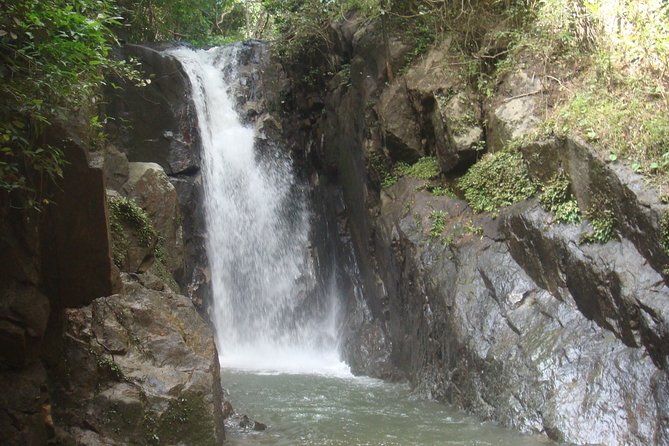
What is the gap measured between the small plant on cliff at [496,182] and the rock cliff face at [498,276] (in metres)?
0.20

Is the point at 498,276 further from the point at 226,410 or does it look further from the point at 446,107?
the point at 226,410

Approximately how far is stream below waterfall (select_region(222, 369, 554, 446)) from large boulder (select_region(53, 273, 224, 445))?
28.5 inches

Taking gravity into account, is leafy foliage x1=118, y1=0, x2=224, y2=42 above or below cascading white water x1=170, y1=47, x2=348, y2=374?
above

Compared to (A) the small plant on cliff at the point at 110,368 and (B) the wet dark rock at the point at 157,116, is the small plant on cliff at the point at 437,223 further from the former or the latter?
(B) the wet dark rock at the point at 157,116

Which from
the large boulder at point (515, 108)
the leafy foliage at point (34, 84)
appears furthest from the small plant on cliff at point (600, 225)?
the leafy foliage at point (34, 84)

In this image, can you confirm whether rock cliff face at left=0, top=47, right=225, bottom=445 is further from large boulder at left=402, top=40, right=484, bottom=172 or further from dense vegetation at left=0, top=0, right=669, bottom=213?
large boulder at left=402, top=40, right=484, bottom=172

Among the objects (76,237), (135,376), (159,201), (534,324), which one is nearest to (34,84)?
(76,237)

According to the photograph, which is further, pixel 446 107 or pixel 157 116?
pixel 157 116

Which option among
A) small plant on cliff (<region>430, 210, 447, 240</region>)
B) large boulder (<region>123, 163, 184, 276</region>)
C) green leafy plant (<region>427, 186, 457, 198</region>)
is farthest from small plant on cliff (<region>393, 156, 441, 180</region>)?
large boulder (<region>123, 163, 184, 276</region>)

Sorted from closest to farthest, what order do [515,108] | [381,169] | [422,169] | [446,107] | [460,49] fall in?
[515,108]
[446,107]
[460,49]
[422,169]
[381,169]

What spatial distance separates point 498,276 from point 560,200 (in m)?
1.33

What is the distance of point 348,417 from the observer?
25.5 feet

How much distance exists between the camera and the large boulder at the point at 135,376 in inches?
219

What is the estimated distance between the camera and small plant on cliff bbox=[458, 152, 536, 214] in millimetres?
8898
